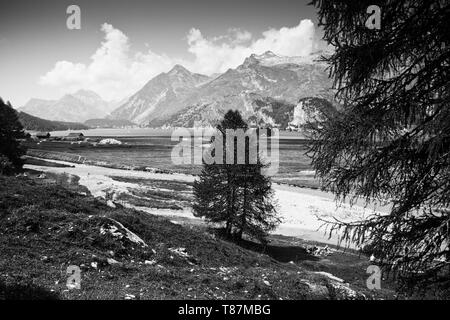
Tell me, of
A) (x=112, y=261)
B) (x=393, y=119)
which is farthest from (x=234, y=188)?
(x=393, y=119)

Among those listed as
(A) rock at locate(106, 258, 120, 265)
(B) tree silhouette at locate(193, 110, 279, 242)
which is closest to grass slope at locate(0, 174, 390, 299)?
(A) rock at locate(106, 258, 120, 265)

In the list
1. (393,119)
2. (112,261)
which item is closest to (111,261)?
(112,261)

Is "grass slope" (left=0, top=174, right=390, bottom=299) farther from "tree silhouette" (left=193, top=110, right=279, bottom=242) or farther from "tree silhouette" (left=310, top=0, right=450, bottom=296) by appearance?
"tree silhouette" (left=193, top=110, right=279, bottom=242)

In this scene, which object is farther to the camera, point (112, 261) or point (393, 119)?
point (112, 261)

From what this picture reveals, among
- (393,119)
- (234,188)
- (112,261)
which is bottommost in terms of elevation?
(112,261)

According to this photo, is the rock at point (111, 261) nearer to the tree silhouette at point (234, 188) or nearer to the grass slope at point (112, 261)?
the grass slope at point (112, 261)

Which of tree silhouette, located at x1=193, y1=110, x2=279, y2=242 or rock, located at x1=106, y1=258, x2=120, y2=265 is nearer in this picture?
rock, located at x1=106, y1=258, x2=120, y2=265

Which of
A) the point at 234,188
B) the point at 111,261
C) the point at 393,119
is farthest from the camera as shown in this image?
the point at 234,188

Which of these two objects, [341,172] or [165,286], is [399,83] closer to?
[341,172]

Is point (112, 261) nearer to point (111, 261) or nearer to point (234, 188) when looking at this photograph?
point (111, 261)

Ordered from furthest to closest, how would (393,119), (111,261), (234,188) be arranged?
(234,188) < (111,261) < (393,119)

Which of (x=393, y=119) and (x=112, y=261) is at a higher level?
(x=393, y=119)

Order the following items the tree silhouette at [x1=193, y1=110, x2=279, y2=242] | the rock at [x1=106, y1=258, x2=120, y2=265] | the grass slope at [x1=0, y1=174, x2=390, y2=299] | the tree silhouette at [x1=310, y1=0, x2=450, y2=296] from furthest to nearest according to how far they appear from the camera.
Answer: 1. the tree silhouette at [x1=193, y1=110, x2=279, y2=242]
2. the rock at [x1=106, y1=258, x2=120, y2=265]
3. the grass slope at [x1=0, y1=174, x2=390, y2=299]
4. the tree silhouette at [x1=310, y1=0, x2=450, y2=296]
